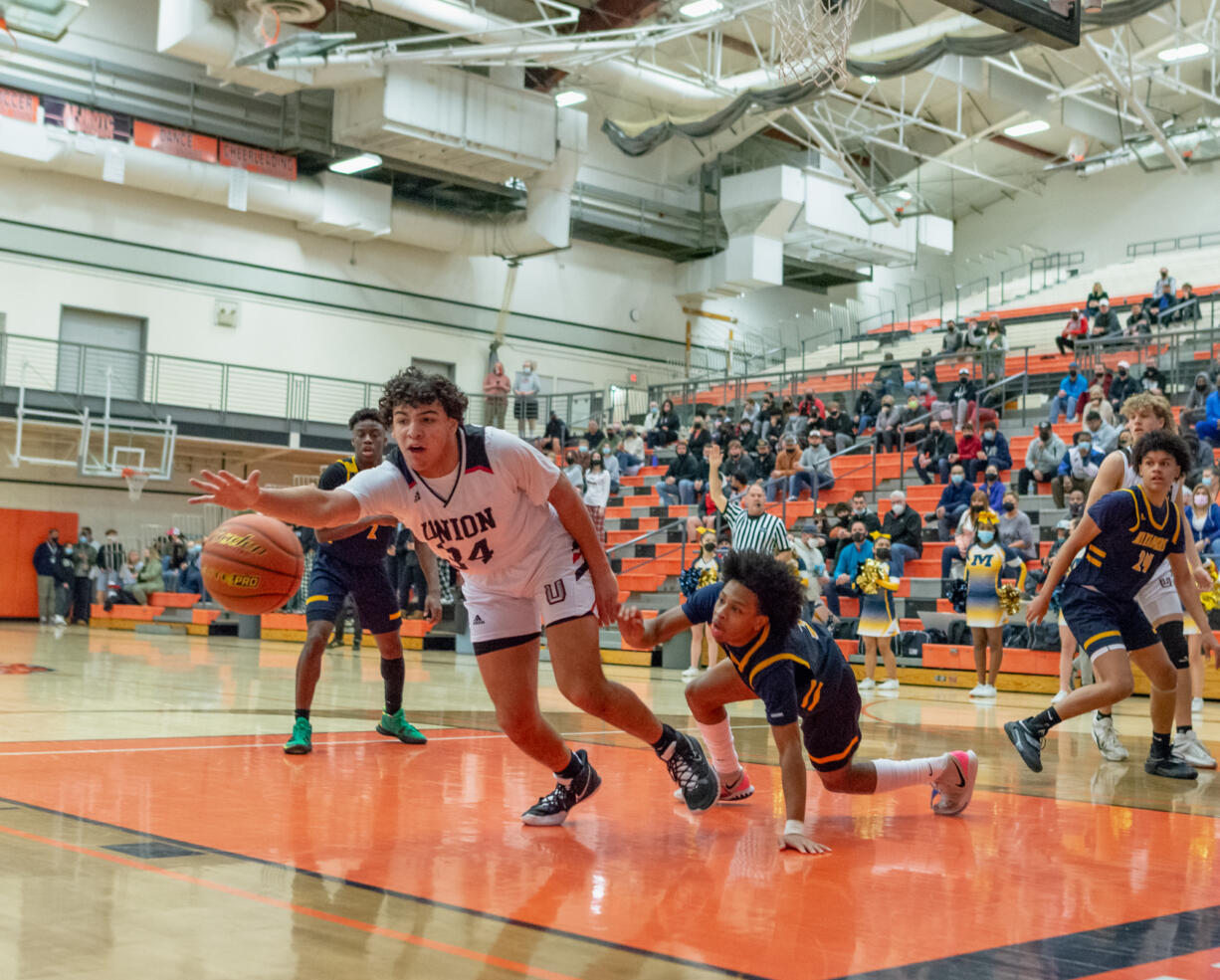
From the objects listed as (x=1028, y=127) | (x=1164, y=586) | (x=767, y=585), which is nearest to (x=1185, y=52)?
(x=1028, y=127)

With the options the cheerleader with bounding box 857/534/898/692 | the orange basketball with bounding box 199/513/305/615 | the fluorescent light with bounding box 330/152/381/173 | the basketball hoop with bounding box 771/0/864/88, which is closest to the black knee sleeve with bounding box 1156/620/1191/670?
the orange basketball with bounding box 199/513/305/615

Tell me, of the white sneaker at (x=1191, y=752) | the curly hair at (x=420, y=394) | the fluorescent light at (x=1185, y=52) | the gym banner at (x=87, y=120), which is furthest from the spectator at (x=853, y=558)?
the gym banner at (x=87, y=120)

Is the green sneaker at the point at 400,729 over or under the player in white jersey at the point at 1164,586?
under

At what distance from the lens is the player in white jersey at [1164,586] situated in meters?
6.21

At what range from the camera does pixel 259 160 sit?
2681 cm

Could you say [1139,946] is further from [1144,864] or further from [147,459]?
[147,459]

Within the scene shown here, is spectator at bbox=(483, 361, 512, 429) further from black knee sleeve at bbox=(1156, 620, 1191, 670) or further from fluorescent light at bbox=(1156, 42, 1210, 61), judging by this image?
black knee sleeve at bbox=(1156, 620, 1191, 670)

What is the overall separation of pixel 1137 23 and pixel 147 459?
78.9 feet

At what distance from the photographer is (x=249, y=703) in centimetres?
917

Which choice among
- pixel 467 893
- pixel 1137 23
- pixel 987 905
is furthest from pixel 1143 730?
pixel 1137 23

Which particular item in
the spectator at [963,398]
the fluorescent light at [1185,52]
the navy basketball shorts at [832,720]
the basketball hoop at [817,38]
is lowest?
the navy basketball shorts at [832,720]

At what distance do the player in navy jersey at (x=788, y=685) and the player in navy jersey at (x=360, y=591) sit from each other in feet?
7.03

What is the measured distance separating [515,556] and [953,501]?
12.2 meters

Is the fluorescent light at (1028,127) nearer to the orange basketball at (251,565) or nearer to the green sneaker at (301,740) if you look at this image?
the green sneaker at (301,740)
